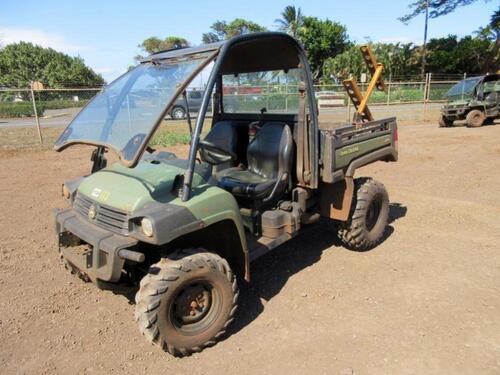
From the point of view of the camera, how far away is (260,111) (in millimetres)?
4355

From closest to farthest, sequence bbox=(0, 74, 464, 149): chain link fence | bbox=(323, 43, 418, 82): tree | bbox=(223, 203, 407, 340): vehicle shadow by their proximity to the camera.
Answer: bbox=(223, 203, 407, 340): vehicle shadow
bbox=(0, 74, 464, 149): chain link fence
bbox=(323, 43, 418, 82): tree

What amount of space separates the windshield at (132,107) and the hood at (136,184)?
338 mm

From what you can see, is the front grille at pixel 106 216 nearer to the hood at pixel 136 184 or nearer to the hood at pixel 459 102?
the hood at pixel 136 184

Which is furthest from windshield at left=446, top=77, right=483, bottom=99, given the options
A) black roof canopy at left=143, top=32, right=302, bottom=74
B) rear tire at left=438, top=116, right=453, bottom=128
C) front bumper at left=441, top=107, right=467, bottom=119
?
black roof canopy at left=143, top=32, right=302, bottom=74

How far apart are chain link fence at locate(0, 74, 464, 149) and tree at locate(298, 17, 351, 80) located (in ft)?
70.9

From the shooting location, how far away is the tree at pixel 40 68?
4781 cm

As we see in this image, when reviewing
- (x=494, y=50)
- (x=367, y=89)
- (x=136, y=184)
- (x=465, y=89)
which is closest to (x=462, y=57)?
(x=494, y=50)

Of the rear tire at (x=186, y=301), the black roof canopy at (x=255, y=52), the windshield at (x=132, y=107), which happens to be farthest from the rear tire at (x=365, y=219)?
the windshield at (x=132, y=107)

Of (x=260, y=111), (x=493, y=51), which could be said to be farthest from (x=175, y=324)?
(x=493, y=51)

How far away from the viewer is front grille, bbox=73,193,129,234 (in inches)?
109

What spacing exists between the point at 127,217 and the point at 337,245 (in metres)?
2.78

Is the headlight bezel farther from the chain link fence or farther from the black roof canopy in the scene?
the chain link fence

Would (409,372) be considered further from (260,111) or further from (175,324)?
(260,111)

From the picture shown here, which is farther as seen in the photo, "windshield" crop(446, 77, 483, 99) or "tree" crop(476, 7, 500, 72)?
"tree" crop(476, 7, 500, 72)
